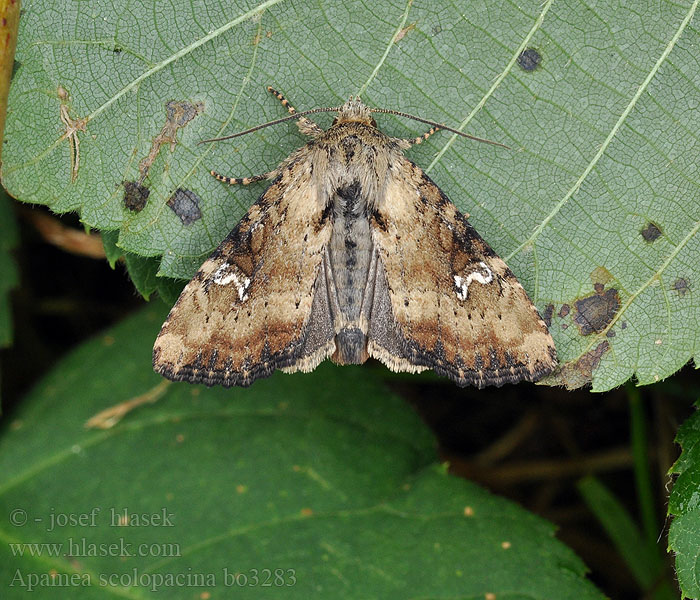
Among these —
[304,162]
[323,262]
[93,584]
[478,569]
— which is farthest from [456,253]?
[93,584]

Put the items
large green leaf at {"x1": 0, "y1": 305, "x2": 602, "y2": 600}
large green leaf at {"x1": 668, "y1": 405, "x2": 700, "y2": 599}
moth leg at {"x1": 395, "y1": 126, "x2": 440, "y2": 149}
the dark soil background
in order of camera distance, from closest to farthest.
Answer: large green leaf at {"x1": 668, "y1": 405, "x2": 700, "y2": 599} → moth leg at {"x1": 395, "y1": 126, "x2": 440, "y2": 149} → large green leaf at {"x1": 0, "y1": 305, "x2": 602, "y2": 600} → the dark soil background

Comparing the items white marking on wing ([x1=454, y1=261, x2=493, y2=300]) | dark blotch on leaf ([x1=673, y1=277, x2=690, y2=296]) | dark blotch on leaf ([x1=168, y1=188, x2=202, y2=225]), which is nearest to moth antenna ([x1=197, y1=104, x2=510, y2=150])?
dark blotch on leaf ([x1=168, y1=188, x2=202, y2=225])

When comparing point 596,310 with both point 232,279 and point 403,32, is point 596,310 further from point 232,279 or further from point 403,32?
point 232,279

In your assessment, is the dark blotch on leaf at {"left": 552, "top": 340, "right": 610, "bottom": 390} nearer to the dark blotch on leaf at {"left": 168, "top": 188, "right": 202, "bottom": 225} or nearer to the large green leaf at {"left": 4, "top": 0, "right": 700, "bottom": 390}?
the large green leaf at {"left": 4, "top": 0, "right": 700, "bottom": 390}

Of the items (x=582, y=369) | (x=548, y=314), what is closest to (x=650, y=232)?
(x=548, y=314)

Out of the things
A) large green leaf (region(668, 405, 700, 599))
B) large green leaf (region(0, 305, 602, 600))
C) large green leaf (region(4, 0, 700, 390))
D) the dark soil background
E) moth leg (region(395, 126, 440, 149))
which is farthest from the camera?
the dark soil background

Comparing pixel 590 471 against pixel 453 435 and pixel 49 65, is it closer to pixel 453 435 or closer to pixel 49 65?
pixel 453 435
